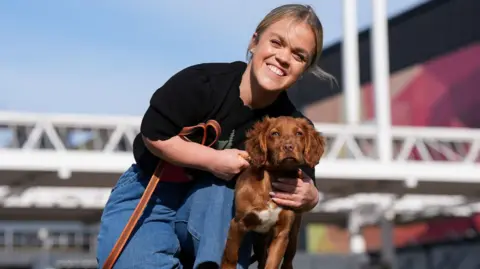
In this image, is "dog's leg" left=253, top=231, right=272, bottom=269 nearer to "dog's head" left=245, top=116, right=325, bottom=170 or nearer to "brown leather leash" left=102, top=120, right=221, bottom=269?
"dog's head" left=245, top=116, right=325, bottom=170

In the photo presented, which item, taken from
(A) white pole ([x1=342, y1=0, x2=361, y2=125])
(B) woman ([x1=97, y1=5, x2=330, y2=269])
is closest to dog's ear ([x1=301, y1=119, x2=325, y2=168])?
(B) woman ([x1=97, y1=5, x2=330, y2=269])

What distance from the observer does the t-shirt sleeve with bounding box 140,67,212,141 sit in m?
4.01

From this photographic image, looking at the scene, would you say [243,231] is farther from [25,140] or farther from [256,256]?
[25,140]

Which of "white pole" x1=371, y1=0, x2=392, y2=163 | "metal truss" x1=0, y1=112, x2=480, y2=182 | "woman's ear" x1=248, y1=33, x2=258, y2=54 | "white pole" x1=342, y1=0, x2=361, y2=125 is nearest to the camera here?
"woman's ear" x1=248, y1=33, x2=258, y2=54

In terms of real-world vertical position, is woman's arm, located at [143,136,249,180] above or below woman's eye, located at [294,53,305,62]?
below

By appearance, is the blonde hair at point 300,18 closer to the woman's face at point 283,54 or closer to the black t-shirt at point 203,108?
the woman's face at point 283,54

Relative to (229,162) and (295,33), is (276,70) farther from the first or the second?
(229,162)

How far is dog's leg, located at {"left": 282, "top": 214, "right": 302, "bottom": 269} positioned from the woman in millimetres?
59

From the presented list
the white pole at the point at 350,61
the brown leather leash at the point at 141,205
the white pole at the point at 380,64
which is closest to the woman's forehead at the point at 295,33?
the brown leather leash at the point at 141,205

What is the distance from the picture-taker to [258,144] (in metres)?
3.88

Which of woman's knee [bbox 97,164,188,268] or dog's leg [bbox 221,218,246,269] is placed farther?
woman's knee [bbox 97,164,188,268]

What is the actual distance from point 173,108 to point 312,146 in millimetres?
545

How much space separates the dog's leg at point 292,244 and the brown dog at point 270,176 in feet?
0.09

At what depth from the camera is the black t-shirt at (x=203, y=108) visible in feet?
13.2
